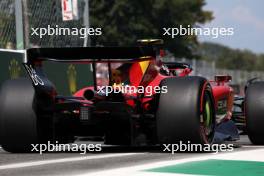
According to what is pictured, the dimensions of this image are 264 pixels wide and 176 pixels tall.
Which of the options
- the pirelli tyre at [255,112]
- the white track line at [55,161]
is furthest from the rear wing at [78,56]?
the pirelli tyre at [255,112]

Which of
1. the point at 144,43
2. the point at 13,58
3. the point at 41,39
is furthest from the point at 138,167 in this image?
the point at 41,39

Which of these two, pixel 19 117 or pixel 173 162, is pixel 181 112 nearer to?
pixel 173 162

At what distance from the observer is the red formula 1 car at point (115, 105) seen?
9195mm

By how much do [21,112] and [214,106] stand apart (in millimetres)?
2356

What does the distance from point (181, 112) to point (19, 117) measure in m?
1.90

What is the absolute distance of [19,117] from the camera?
949 cm

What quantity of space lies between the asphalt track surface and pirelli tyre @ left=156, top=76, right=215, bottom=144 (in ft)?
0.70

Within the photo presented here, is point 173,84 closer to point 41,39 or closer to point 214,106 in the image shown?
point 214,106

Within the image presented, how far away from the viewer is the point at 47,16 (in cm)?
1828

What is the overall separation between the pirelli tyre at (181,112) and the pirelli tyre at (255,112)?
1.59m

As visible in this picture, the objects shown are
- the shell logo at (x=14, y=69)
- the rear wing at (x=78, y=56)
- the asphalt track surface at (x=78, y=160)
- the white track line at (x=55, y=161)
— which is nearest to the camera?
the asphalt track surface at (x=78, y=160)

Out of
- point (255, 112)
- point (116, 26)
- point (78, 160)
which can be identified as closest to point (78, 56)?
point (78, 160)

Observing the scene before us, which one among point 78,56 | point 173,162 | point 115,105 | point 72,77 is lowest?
point 173,162

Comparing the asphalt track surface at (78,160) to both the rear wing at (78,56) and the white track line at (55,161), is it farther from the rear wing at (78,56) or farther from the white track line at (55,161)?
the rear wing at (78,56)
